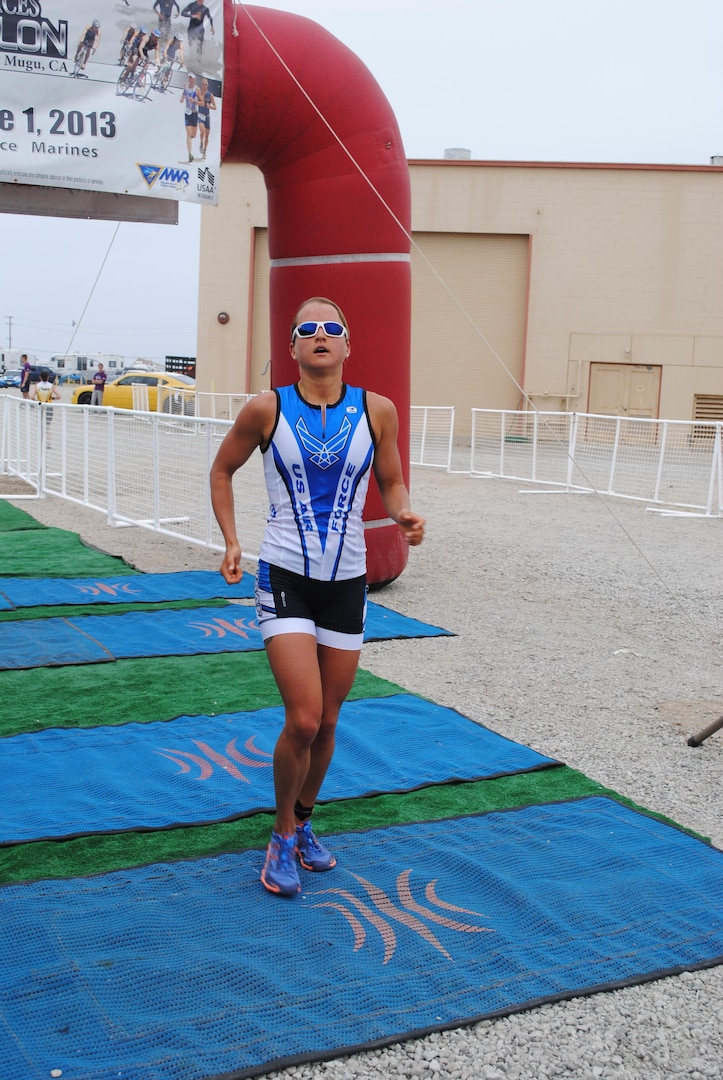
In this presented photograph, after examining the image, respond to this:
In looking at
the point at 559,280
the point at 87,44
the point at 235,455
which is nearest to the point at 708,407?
the point at 559,280

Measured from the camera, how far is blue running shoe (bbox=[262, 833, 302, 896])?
3318 mm

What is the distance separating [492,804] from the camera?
416cm

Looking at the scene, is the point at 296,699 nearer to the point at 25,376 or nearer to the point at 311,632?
the point at 311,632

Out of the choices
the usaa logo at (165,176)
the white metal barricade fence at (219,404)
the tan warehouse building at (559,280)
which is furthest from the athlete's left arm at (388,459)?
the tan warehouse building at (559,280)

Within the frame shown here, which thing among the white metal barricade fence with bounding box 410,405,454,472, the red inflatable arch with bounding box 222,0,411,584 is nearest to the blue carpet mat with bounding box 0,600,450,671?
the red inflatable arch with bounding box 222,0,411,584

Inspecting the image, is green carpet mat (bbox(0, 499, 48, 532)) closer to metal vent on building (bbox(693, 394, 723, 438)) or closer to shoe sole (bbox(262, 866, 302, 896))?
shoe sole (bbox(262, 866, 302, 896))

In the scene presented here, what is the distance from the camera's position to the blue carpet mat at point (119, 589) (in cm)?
784

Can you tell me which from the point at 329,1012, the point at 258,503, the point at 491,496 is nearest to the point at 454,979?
the point at 329,1012

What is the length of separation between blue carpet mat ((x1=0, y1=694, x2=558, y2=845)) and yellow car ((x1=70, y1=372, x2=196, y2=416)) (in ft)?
88.8

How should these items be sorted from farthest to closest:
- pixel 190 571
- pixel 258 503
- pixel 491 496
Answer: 1. pixel 491 496
2. pixel 258 503
3. pixel 190 571

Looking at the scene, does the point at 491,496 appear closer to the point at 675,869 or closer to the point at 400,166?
the point at 400,166

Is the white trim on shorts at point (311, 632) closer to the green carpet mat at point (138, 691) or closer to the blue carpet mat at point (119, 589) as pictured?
the green carpet mat at point (138, 691)

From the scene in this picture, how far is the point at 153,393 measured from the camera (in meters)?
35.0

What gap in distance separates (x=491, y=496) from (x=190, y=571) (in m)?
7.42
